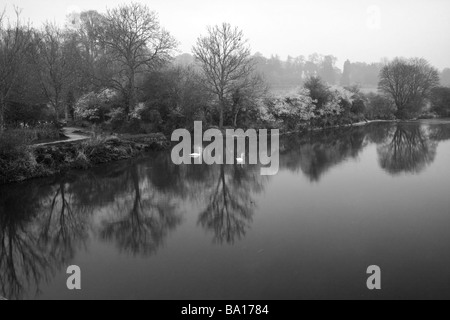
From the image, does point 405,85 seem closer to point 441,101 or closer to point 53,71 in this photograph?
point 441,101

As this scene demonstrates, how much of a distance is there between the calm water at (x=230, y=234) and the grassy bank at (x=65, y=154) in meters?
0.87

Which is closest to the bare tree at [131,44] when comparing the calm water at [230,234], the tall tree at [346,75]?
the calm water at [230,234]

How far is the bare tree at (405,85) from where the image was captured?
50.1m

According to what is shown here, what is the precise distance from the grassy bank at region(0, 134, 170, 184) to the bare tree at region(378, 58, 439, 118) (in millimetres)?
43617

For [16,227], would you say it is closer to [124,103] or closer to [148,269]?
[148,269]

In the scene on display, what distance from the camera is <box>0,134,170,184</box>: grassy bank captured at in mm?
12680

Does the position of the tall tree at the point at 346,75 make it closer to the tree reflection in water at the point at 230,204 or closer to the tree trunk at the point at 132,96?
the tree trunk at the point at 132,96

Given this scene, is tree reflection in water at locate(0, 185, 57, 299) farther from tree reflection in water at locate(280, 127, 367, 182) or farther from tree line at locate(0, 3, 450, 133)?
tree reflection in water at locate(280, 127, 367, 182)

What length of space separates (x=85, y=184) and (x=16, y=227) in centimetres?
438

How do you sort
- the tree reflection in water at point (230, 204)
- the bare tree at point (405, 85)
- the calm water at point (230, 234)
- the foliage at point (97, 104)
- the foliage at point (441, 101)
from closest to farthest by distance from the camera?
the calm water at point (230, 234), the tree reflection in water at point (230, 204), the foliage at point (97, 104), the bare tree at point (405, 85), the foliage at point (441, 101)

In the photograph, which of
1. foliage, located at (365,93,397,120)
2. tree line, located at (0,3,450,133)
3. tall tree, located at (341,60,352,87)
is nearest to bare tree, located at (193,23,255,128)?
tree line, located at (0,3,450,133)

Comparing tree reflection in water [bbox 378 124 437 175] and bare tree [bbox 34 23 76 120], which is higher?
bare tree [bbox 34 23 76 120]
